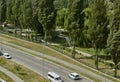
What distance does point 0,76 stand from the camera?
2377 inches

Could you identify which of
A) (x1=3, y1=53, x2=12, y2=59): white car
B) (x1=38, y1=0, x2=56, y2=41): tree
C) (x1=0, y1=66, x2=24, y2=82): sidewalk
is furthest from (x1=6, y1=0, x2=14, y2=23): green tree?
(x1=0, y1=66, x2=24, y2=82): sidewalk

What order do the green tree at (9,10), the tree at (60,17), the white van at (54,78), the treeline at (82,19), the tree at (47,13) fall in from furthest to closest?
the tree at (60,17), the green tree at (9,10), the tree at (47,13), the treeline at (82,19), the white van at (54,78)

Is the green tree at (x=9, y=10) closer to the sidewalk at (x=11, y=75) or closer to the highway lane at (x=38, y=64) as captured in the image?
the highway lane at (x=38, y=64)

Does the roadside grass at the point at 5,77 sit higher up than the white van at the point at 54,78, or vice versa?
the roadside grass at the point at 5,77

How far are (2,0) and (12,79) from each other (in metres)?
79.2

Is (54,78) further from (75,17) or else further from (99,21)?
(75,17)

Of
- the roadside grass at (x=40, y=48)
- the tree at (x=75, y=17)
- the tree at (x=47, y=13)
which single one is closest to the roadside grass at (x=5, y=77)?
the roadside grass at (x=40, y=48)

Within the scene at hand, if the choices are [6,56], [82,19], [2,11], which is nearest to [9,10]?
[2,11]

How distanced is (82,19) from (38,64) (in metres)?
19.4

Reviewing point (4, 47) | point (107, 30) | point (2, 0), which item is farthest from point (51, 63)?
point (2, 0)

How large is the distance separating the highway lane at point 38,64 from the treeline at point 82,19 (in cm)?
1055

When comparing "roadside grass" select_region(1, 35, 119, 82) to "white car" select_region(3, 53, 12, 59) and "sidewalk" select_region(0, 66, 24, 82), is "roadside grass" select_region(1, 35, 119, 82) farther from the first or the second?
"sidewalk" select_region(0, 66, 24, 82)

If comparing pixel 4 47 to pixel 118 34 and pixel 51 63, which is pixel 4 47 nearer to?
pixel 51 63

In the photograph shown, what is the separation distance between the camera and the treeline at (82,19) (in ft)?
231
